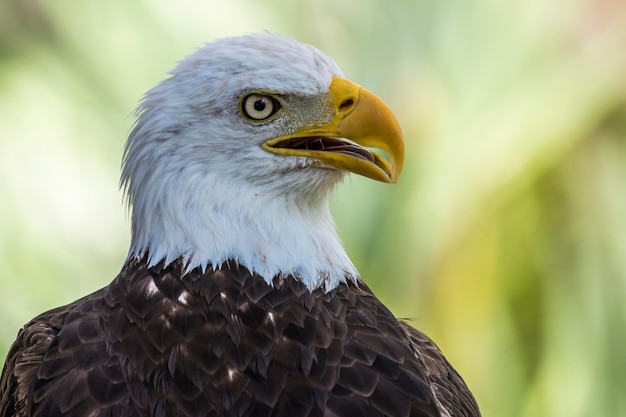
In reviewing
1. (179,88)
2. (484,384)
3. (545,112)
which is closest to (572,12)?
(545,112)

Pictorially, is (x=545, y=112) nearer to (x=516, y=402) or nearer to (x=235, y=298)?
(x=516, y=402)

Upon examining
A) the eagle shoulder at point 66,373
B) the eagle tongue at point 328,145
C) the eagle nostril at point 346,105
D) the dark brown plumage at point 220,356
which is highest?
the eagle nostril at point 346,105

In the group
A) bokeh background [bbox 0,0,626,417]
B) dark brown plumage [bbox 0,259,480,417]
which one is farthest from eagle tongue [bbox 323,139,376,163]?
bokeh background [bbox 0,0,626,417]

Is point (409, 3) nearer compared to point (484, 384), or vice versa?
→ point (484, 384)

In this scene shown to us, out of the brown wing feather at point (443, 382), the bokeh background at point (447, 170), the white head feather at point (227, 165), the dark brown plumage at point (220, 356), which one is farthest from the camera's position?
the bokeh background at point (447, 170)

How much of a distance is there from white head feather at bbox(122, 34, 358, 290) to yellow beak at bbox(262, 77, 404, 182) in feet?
0.10

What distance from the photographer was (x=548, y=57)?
15.5 feet

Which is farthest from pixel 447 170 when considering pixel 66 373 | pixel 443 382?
pixel 66 373

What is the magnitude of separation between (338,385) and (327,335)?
0.15m

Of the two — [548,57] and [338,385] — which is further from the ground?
[548,57]

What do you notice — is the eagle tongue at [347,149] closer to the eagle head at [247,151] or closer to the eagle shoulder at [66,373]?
the eagle head at [247,151]

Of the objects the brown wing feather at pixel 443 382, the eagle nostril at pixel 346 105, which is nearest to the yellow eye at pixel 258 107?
the eagle nostril at pixel 346 105

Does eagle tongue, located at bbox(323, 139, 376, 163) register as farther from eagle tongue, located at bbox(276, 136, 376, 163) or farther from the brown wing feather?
the brown wing feather

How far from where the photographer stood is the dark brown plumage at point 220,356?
81.4 inches
